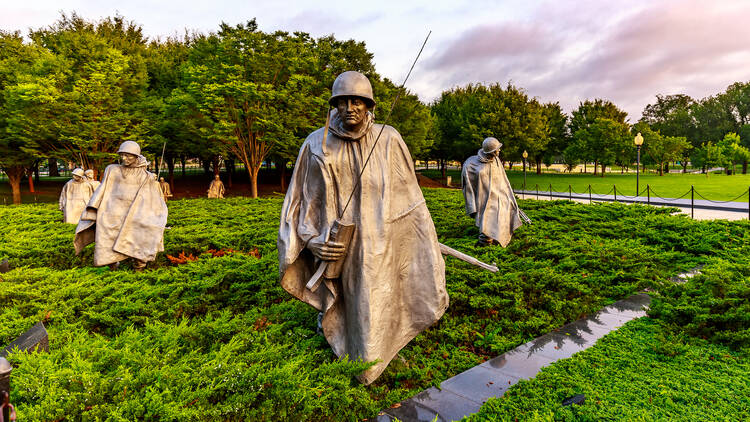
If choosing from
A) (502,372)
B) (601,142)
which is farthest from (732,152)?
(502,372)

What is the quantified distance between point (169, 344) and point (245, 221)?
859 centimetres

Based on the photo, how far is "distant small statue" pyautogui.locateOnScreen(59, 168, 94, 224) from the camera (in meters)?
13.6

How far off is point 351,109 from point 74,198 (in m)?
14.1

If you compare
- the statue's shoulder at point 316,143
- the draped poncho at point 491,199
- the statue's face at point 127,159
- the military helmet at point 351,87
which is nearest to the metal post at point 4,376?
the statue's shoulder at point 316,143

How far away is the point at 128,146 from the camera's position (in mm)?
7730

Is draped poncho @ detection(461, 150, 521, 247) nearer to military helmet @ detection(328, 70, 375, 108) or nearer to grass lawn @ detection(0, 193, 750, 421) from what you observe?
grass lawn @ detection(0, 193, 750, 421)

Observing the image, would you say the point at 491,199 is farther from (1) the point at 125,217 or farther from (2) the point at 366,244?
(1) the point at 125,217

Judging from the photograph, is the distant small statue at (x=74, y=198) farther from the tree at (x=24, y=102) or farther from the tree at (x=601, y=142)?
the tree at (x=601, y=142)

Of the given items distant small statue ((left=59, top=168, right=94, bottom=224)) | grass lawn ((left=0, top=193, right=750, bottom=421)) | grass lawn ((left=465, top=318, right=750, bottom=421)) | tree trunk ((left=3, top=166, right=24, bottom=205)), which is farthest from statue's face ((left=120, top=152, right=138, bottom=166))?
tree trunk ((left=3, top=166, right=24, bottom=205))

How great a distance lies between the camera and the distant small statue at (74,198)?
13.6 m

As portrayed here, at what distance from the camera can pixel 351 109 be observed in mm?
3475

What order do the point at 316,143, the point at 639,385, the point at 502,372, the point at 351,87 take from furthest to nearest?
the point at 502,372 < the point at 639,385 < the point at 316,143 < the point at 351,87

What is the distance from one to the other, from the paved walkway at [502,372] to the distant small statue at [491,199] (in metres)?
3.63

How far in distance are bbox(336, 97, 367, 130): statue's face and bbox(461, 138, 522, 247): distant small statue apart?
6.46 metres
